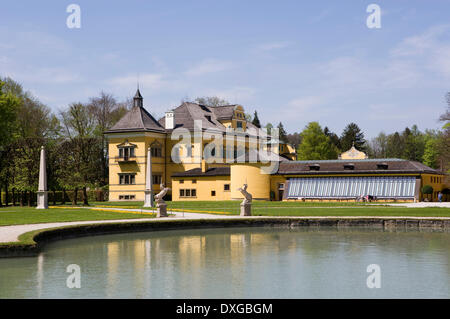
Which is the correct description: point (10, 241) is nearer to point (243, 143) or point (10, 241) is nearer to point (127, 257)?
point (127, 257)

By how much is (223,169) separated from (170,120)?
1115 cm

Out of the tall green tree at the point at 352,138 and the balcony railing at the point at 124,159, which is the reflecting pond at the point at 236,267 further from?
A: the tall green tree at the point at 352,138

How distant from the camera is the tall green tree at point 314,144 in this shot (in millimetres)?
80562

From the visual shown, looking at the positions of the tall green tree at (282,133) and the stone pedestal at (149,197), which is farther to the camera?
the tall green tree at (282,133)

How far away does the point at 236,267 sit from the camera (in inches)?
632

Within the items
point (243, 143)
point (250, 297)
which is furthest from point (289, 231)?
point (243, 143)

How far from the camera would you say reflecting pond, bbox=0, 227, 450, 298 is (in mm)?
12773

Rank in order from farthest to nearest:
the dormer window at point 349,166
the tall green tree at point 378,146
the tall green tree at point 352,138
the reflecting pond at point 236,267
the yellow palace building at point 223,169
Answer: the tall green tree at point 378,146 → the tall green tree at point 352,138 → the dormer window at point 349,166 → the yellow palace building at point 223,169 → the reflecting pond at point 236,267

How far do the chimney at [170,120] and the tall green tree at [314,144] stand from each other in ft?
76.7

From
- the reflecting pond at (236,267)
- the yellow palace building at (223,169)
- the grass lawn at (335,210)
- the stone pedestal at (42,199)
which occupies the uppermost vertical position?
the yellow palace building at (223,169)

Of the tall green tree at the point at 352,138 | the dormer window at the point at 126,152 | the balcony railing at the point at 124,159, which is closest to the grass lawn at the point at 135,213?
the balcony railing at the point at 124,159

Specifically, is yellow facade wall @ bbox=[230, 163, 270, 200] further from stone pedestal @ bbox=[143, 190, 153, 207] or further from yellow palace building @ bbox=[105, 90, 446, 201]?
stone pedestal @ bbox=[143, 190, 153, 207]

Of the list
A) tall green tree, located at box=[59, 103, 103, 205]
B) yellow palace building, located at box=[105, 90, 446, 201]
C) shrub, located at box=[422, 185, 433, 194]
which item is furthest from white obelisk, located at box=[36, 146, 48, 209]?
shrub, located at box=[422, 185, 433, 194]
